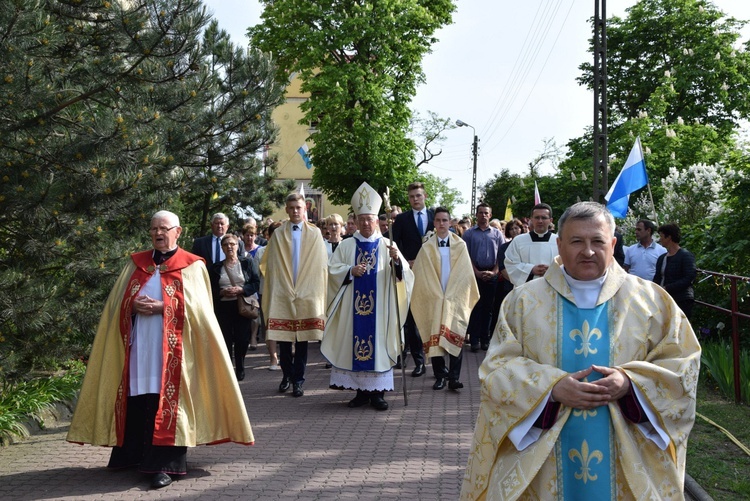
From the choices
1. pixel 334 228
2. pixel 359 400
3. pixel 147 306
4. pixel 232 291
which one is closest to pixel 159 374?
pixel 147 306

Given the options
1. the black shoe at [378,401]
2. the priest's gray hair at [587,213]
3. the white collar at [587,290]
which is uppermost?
the priest's gray hair at [587,213]

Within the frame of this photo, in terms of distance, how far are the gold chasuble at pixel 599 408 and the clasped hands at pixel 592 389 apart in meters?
0.05

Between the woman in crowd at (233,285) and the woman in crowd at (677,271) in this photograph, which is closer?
the woman in crowd at (677,271)

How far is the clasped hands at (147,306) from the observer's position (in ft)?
21.6

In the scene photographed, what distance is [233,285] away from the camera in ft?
36.7

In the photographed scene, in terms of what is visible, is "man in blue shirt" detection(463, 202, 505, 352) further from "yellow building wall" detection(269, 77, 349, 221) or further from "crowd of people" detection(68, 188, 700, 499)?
"yellow building wall" detection(269, 77, 349, 221)

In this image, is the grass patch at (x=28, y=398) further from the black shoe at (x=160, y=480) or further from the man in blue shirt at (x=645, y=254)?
the man in blue shirt at (x=645, y=254)

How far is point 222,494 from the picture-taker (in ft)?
20.4

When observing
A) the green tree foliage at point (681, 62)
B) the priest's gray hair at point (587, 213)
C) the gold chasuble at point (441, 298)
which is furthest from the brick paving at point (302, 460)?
the green tree foliage at point (681, 62)

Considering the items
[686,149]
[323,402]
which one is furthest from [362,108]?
[323,402]

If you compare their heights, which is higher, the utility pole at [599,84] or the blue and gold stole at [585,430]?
the utility pole at [599,84]

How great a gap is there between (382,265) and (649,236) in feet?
12.9

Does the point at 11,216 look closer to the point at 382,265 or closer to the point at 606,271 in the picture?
the point at 382,265

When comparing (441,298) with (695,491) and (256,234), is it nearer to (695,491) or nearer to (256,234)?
(256,234)
